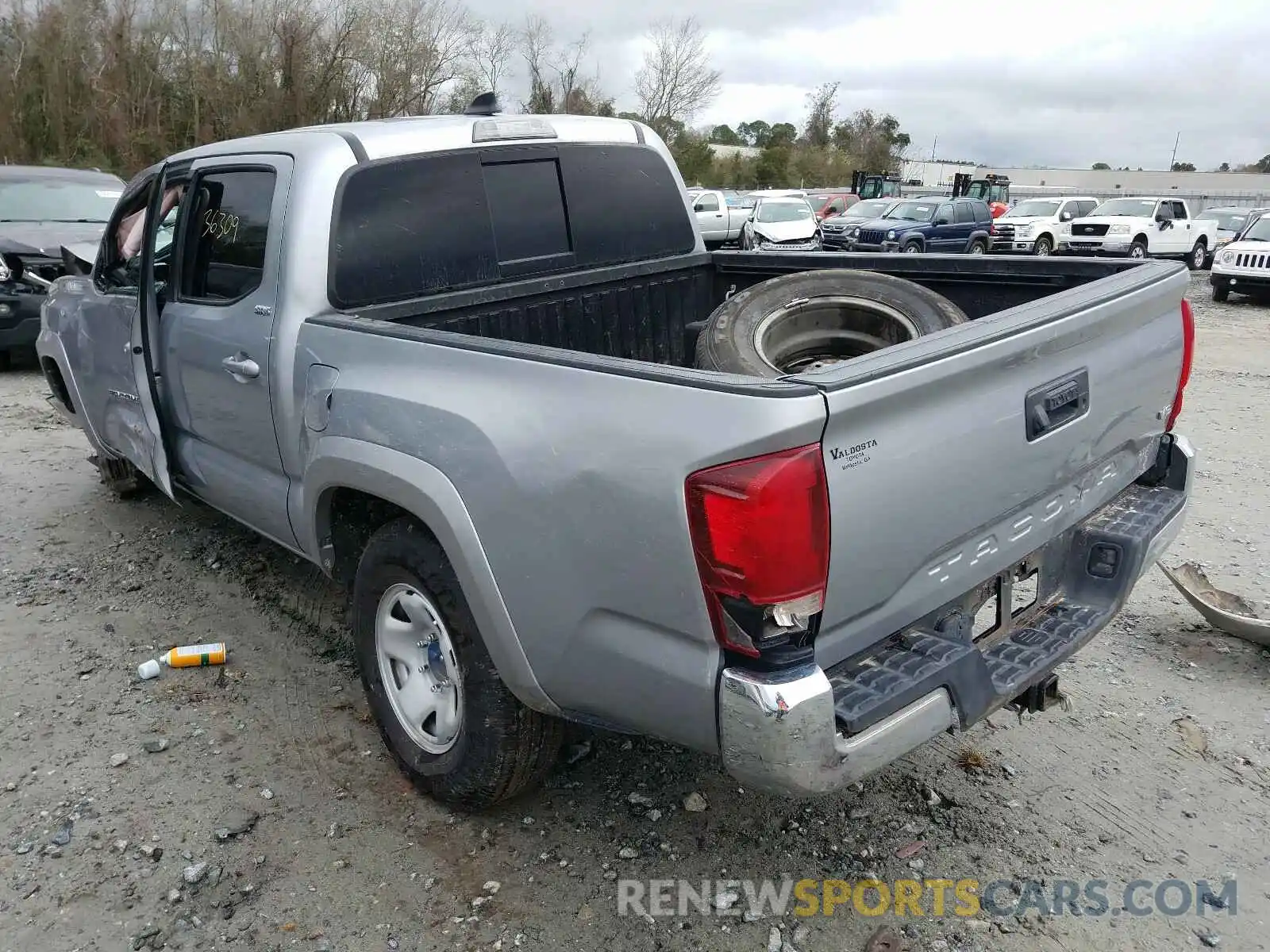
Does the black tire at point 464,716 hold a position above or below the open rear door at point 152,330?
below

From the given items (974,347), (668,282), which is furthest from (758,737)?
(668,282)

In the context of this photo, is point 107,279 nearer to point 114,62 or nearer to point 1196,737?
point 1196,737

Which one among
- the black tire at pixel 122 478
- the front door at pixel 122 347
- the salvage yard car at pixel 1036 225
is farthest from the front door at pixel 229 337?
the salvage yard car at pixel 1036 225

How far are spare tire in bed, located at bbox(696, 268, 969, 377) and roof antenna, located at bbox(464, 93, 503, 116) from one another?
4.86ft

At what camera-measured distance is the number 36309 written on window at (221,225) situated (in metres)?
3.58

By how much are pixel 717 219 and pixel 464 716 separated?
23.3 meters

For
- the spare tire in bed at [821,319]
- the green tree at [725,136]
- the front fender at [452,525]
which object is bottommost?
the front fender at [452,525]

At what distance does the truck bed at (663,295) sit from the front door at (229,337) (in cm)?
48

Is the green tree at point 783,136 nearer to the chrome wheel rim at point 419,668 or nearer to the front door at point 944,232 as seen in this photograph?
the front door at point 944,232

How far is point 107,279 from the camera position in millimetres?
4574

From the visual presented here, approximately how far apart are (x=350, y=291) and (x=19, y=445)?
203 inches

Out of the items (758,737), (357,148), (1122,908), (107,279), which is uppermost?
(357,148)

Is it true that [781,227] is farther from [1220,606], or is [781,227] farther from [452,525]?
[452,525]

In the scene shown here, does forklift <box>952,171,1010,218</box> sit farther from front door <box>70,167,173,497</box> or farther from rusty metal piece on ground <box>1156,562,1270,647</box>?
front door <box>70,167,173,497</box>
